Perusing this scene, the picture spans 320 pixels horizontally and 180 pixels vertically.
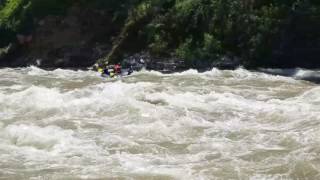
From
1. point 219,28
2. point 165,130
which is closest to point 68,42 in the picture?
point 219,28

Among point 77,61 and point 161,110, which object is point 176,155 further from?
point 77,61

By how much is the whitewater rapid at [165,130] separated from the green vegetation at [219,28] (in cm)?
291

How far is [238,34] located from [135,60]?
3833mm

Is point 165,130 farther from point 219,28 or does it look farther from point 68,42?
point 68,42

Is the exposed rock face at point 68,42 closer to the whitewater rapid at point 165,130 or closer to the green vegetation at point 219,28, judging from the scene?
the green vegetation at point 219,28

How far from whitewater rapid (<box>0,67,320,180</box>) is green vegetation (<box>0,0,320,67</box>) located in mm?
2905

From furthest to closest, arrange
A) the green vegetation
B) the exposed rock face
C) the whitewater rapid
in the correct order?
the exposed rock face, the green vegetation, the whitewater rapid

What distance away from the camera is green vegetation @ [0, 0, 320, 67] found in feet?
65.6

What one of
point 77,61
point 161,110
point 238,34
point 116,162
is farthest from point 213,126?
point 77,61

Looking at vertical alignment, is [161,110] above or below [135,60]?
above

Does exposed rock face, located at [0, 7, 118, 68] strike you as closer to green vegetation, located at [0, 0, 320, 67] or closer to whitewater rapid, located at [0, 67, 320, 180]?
green vegetation, located at [0, 0, 320, 67]

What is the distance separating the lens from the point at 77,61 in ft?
76.5

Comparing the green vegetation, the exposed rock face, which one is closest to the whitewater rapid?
the green vegetation

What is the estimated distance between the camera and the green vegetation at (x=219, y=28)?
65.6ft
